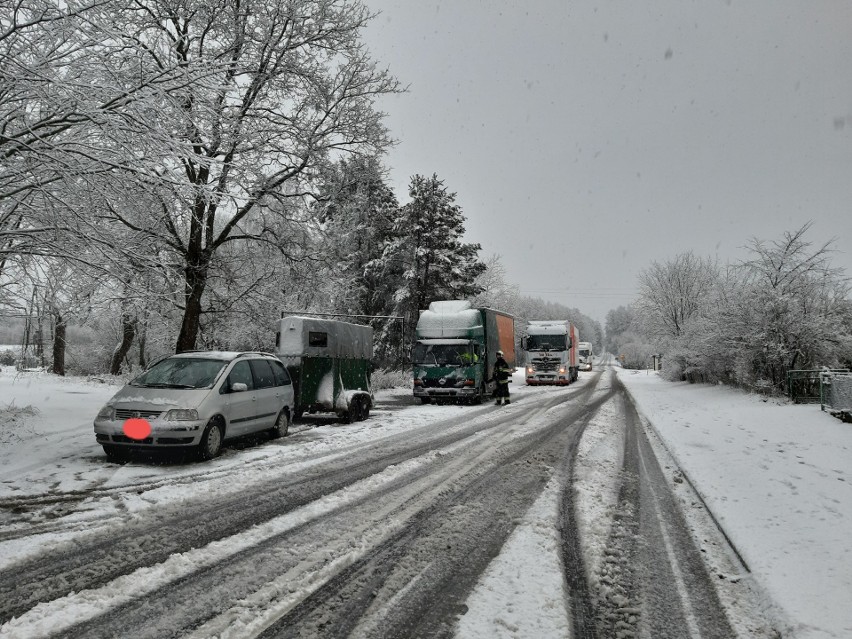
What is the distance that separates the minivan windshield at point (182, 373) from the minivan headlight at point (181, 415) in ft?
2.27

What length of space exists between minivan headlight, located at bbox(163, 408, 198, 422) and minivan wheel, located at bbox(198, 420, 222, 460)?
0.33 meters

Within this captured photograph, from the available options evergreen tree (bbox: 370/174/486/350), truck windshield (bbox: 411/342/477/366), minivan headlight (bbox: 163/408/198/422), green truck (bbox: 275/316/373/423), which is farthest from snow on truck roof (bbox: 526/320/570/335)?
minivan headlight (bbox: 163/408/198/422)

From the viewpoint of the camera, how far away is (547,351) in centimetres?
3203

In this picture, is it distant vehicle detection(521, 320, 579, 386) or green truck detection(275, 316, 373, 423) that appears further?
distant vehicle detection(521, 320, 579, 386)

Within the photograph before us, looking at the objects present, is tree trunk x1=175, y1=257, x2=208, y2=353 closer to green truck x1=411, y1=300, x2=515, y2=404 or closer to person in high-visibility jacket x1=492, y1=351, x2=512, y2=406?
green truck x1=411, y1=300, x2=515, y2=404

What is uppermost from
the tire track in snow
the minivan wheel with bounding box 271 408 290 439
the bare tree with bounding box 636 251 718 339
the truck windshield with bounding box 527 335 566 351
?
the bare tree with bounding box 636 251 718 339

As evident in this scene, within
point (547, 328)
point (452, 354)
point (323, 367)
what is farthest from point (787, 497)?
point (547, 328)

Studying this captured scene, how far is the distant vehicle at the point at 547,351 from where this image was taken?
31.8 metres

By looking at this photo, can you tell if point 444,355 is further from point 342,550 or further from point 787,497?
point 342,550

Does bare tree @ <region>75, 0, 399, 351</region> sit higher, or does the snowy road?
bare tree @ <region>75, 0, 399, 351</region>

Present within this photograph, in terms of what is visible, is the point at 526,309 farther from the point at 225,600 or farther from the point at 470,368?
the point at 225,600

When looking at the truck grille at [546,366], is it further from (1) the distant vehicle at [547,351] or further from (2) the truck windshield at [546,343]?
(2) the truck windshield at [546,343]

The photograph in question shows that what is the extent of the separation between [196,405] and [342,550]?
15.0 feet

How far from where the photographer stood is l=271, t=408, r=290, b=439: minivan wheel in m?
10.6
